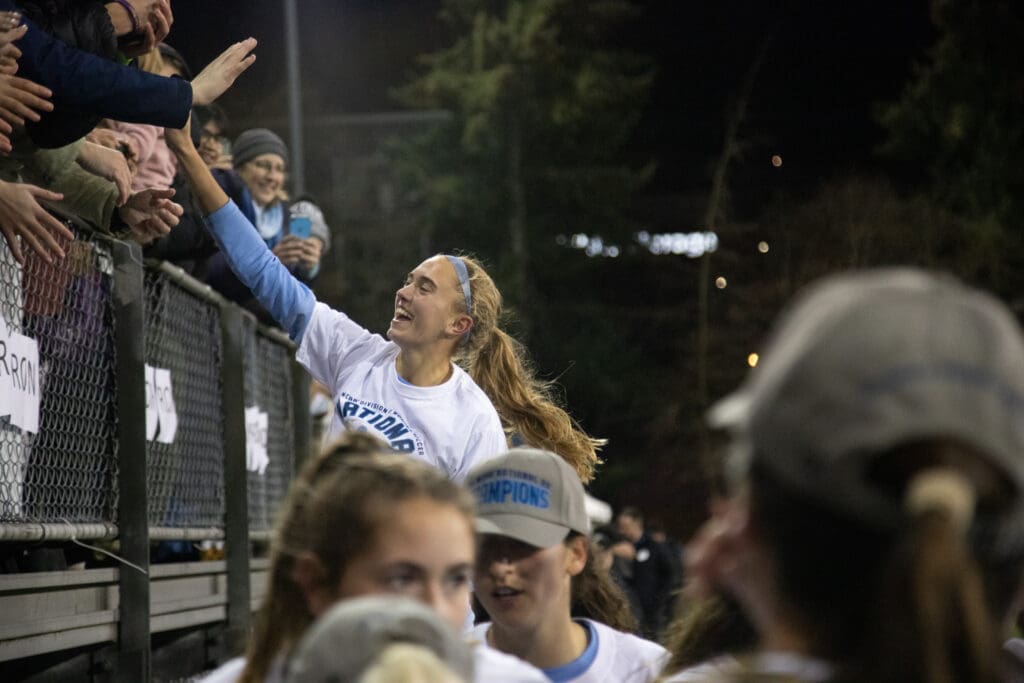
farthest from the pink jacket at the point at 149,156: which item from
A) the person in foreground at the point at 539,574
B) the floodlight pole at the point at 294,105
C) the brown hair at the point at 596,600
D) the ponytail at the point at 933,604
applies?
the floodlight pole at the point at 294,105

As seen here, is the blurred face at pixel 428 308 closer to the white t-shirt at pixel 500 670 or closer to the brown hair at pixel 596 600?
the brown hair at pixel 596 600

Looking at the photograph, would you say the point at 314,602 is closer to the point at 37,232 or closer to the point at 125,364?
the point at 37,232

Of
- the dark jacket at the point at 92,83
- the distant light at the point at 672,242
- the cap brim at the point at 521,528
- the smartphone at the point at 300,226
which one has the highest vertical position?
the distant light at the point at 672,242

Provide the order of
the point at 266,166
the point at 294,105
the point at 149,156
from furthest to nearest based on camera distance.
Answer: the point at 294,105, the point at 266,166, the point at 149,156

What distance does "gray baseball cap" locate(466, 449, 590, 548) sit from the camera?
4.18 meters

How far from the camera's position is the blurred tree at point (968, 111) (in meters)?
39.8

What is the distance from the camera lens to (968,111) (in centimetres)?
4103

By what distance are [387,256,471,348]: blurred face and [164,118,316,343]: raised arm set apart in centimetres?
37

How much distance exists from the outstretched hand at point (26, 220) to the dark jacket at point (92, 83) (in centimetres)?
39

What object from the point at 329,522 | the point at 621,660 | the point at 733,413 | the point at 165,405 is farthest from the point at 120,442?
the point at 733,413

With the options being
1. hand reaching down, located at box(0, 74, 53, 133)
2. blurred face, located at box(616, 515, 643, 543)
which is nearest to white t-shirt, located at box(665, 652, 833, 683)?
hand reaching down, located at box(0, 74, 53, 133)

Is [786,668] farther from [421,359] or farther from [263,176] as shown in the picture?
[263,176]

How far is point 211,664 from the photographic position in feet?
26.1

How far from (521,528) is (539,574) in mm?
191
